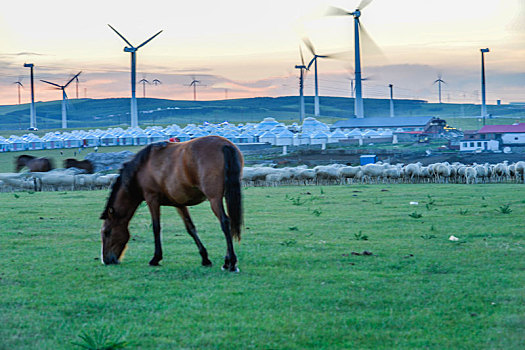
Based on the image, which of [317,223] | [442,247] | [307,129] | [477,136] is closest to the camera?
[442,247]

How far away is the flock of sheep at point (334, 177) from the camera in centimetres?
3350

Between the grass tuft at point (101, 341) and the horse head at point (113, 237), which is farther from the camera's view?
the horse head at point (113, 237)

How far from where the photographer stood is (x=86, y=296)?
8.41 metres

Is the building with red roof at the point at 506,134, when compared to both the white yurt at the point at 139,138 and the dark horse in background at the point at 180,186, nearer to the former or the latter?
the white yurt at the point at 139,138

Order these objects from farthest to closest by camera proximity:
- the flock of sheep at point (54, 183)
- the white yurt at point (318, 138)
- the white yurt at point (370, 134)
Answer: the white yurt at point (370, 134) < the white yurt at point (318, 138) < the flock of sheep at point (54, 183)

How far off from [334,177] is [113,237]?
2461cm

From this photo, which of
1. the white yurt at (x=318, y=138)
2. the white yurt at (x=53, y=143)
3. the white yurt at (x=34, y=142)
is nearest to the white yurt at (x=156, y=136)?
the white yurt at (x=53, y=143)

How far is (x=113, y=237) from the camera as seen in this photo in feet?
35.4

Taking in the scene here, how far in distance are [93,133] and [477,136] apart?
65622 mm

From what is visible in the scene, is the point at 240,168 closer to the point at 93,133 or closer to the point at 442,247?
the point at 442,247

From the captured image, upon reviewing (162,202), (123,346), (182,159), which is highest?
(182,159)

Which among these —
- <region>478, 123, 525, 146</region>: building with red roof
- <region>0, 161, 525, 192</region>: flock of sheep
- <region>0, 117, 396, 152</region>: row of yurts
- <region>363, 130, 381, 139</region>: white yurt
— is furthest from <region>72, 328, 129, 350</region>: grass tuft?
<region>363, 130, 381, 139</region>: white yurt

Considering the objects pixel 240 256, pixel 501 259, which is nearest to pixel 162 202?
pixel 240 256

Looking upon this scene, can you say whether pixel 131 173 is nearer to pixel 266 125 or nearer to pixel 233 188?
pixel 233 188
